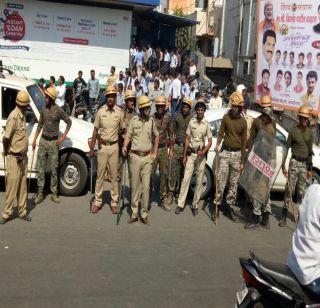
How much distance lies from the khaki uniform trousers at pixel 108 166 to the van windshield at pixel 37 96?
1.53 meters

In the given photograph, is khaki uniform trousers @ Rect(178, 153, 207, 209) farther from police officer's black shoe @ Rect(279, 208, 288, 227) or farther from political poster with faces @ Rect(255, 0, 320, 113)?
political poster with faces @ Rect(255, 0, 320, 113)

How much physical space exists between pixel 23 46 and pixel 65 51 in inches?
63.4

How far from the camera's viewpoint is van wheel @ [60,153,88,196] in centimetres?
920

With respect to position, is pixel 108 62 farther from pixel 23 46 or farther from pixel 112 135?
pixel 112 135

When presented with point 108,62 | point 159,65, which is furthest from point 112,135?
point 159,65

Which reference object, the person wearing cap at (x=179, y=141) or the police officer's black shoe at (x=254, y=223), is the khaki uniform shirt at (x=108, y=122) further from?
the police officer's black shoe at (x=254, y=223)

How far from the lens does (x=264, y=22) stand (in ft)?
48.1

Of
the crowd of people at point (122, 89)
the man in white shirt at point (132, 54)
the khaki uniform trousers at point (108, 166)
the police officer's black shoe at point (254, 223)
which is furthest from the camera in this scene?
the man in white shirt at point (132, 54)

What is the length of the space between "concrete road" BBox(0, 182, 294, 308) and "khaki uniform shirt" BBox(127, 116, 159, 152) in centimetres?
117

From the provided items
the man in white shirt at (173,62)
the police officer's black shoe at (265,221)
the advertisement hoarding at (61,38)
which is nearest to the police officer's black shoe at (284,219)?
the police officer's black shoe at (265,221)

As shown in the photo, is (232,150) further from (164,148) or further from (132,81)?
(132,81)

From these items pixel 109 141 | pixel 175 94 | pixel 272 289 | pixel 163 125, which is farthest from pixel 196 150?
pixel 175 94

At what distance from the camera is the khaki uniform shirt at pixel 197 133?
8633 mm

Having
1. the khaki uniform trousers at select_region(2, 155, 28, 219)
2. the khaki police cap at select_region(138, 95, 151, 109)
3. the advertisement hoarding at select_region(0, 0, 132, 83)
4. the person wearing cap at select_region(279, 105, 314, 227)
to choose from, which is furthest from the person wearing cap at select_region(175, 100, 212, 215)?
the advertisement hoarding at select_region(0, 0, 132, 83)
